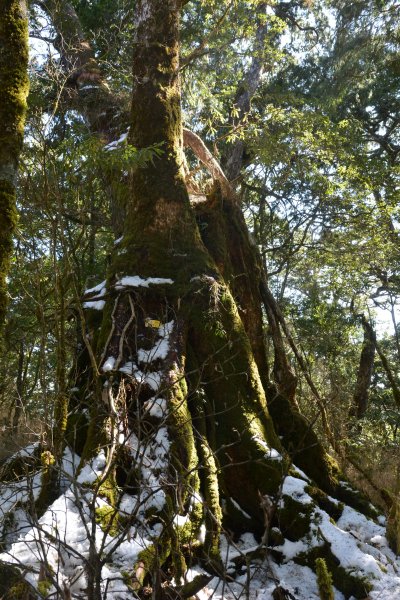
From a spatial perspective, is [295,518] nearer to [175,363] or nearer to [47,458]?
[175,363]

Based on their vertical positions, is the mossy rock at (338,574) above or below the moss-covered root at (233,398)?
below

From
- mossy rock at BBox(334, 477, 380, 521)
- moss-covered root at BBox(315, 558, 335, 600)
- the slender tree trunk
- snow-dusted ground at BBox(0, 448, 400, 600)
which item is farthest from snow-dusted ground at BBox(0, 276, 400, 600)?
the slender tree trunk

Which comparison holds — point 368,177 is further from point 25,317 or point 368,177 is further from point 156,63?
point 25,317

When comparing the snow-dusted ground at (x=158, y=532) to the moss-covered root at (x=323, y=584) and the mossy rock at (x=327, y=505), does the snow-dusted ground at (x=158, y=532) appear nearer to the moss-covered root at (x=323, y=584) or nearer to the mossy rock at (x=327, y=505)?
the mossy rock at (x=327, y=505)

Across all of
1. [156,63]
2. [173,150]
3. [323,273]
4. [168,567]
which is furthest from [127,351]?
[323,273]

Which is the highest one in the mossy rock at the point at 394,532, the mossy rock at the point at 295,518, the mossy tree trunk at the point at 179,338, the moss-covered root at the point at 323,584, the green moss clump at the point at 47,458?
the mossy tree trunk at the point at 179,338

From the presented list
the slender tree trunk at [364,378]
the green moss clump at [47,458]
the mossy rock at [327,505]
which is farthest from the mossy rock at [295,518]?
the slender tree trunk at [364,378]

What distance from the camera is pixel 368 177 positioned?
33.3 ft

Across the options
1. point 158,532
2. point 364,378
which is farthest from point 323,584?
point 364,378

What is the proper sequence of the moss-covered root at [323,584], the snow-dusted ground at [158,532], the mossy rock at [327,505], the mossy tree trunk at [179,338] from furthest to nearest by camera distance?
1. the mossy rock at [327,505]
2. the mossy tree trunk at [179,338]
3. the moss-covered root at [323,584]
4. the snow-dusted ground at [158,532]

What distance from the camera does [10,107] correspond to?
335 centimetres

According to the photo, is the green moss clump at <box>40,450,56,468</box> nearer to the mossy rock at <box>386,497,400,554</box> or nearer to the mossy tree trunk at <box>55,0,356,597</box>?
the mossy tree trunk at <box>55,0,356,597</box>

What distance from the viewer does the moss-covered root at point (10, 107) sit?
3131 millimetres

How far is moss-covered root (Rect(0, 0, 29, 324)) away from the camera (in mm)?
3131
